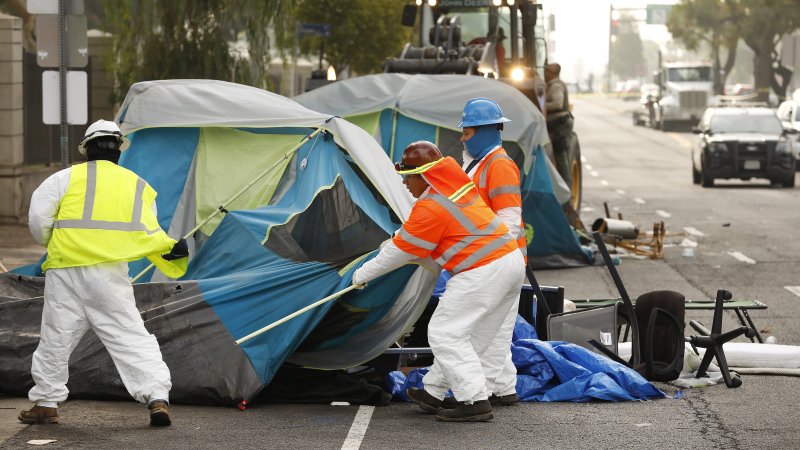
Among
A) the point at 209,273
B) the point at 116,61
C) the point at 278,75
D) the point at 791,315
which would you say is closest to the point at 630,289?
the point at 791,315

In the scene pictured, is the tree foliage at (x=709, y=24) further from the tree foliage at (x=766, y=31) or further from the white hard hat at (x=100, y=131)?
the white hard hat at (x=100, y=131)

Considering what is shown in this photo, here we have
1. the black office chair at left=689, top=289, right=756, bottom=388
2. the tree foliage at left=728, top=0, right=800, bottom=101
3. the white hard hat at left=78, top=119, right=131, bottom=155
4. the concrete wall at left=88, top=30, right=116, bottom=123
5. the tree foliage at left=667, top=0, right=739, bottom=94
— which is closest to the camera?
the white hard hat at left=78, top=119, right=131, bottom=155

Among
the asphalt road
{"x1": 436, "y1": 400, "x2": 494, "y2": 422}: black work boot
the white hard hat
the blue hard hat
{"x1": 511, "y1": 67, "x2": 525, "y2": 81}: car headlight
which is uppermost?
{"x1": 511, "y1": 67, "x2": 525, "y2": 81}: car headlight

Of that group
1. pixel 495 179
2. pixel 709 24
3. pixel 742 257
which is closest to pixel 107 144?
pixel 495 179

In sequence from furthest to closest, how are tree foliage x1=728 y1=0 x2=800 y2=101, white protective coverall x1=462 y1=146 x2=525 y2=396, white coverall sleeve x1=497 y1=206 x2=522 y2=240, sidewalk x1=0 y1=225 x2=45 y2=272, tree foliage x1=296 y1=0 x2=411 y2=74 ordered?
tree foliage x1=728 y1=0 x2=800 y2=101, tree foliage x1=296 y1=0 x2=411 y2=74, sidewalk x1=0 y1=225 x2=45 y2=272, white coverall sleeve x1=497 y1=206 x2=522 y2=240, white protective coverall x1=462 y1=146 x2=525 y2=396

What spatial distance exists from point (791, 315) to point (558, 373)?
179 inches

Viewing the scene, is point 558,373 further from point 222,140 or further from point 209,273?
point 222,140

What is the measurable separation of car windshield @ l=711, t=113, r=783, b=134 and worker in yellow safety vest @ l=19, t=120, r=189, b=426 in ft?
80.1

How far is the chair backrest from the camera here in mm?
10344

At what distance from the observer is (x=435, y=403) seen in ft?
30.3

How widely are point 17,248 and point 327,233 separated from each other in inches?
375

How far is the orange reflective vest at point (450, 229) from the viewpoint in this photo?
9.08m

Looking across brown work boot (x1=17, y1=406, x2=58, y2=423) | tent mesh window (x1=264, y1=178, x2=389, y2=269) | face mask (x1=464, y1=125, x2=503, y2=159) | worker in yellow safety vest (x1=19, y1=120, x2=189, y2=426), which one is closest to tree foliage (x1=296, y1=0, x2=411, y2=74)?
tent mesh window (x1=264, y1=178, x2=389, y2=269)

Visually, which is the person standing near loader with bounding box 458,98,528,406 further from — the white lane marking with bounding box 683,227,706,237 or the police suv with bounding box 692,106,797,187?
the police suv with bounding box 692,106,797,187
